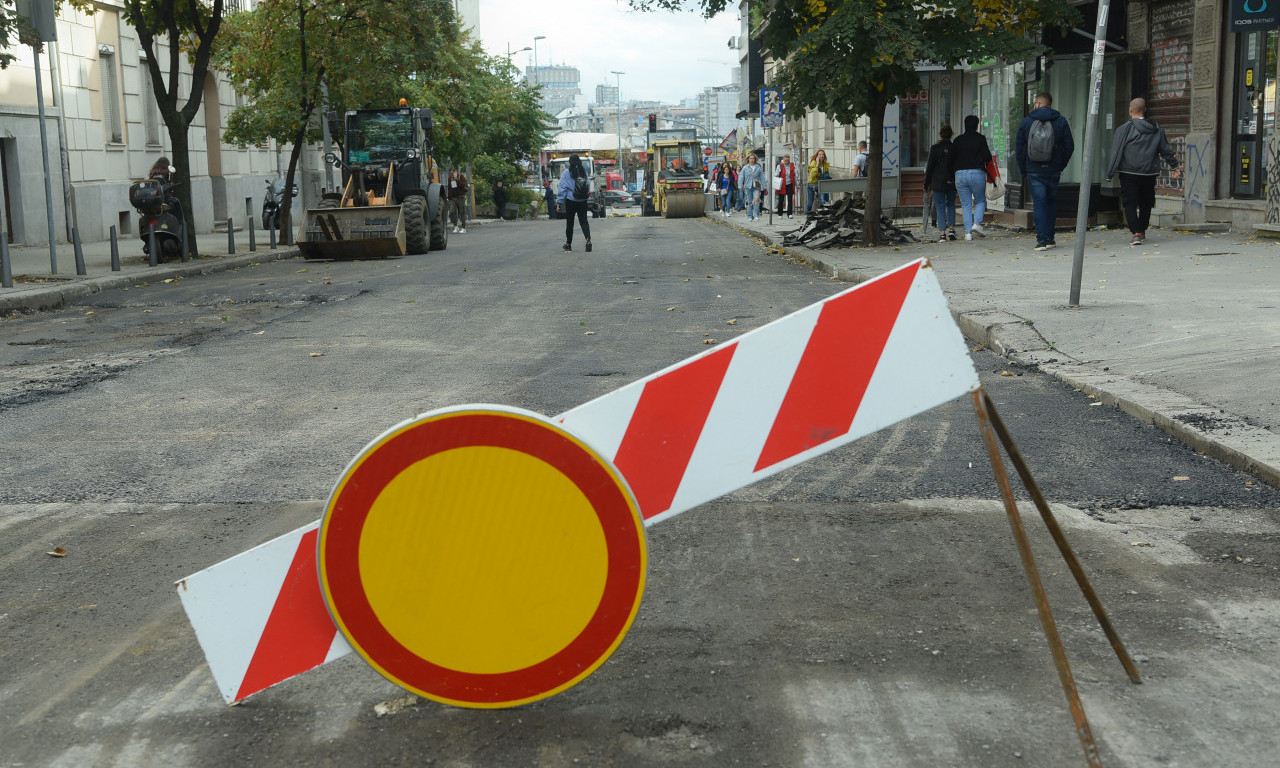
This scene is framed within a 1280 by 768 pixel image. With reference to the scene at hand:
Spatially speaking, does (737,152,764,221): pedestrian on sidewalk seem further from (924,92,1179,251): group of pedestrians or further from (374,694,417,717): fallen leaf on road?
(374,694,417,717): fallen leaf on road

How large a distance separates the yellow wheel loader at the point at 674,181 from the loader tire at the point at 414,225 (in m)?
23.5

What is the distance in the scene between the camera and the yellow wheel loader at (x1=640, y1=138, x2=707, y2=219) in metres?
46.8

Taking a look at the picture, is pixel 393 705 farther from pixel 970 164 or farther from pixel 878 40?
pixel 970 164

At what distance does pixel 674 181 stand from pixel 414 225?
80.4ft

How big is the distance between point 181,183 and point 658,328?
546 inches

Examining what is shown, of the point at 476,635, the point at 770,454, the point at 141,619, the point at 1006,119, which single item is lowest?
the point at 141,619

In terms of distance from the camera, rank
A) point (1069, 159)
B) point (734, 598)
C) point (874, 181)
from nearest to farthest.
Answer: point (734, 598), point (1069, 159), point (874, 181)

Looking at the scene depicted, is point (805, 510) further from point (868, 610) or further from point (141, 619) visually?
point (141, 619)

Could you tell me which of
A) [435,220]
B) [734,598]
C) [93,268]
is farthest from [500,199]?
[734,598]

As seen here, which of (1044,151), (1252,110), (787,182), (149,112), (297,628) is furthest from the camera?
(787,182)

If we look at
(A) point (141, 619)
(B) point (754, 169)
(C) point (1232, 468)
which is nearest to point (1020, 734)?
(A) point (141, 619)

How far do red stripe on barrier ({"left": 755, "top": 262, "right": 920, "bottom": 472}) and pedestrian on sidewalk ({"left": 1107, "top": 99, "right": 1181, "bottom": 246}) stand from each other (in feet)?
48.2

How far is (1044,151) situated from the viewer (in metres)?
17.0

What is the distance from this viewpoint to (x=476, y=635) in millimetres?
3006
